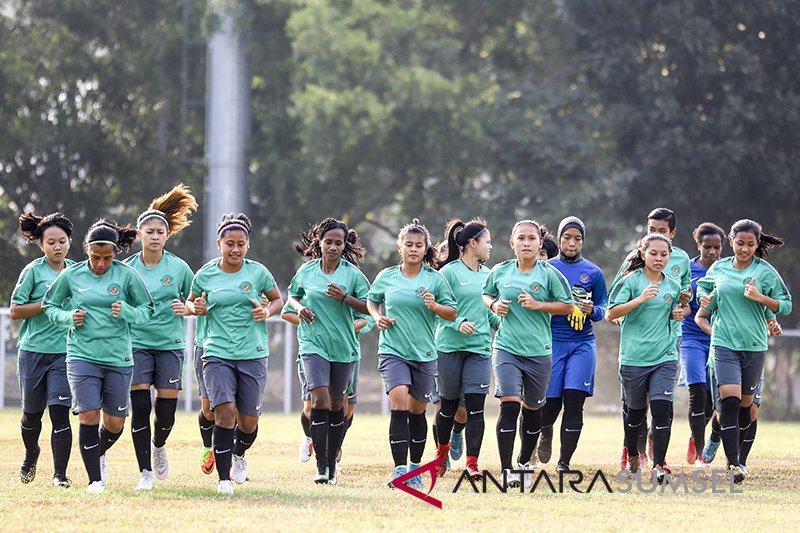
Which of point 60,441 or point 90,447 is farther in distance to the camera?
point 60,441

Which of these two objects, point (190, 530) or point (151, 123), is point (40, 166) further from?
point (190, 530)

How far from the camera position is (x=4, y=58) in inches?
1346

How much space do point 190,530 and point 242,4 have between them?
25295 mm

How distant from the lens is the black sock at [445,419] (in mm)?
12367

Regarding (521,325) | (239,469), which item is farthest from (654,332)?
(239,469)

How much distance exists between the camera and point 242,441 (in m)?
11.6

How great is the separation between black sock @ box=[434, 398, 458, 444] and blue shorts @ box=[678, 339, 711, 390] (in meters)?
2.54

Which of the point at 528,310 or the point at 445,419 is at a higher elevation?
the point at 528,310

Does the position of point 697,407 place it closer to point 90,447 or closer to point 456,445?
point 456,445

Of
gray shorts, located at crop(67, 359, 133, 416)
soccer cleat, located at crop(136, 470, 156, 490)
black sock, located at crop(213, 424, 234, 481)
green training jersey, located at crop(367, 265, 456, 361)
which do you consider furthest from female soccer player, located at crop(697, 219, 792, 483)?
gray shorts, located at crop(67, 359, 133, 416)

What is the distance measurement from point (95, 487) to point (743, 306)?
5.51 m

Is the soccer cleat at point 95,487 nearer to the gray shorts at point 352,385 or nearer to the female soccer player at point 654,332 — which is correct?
the gray shorts at point 352,385

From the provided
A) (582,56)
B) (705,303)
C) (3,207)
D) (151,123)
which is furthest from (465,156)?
(705,303)

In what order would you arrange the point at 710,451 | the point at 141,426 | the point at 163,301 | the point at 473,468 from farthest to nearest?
the point at 710,451
the point at 473,468
the point at 163,301
the point at 141,426
